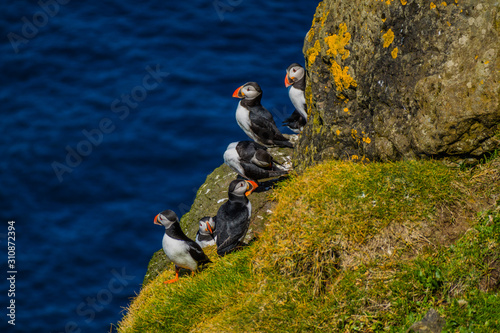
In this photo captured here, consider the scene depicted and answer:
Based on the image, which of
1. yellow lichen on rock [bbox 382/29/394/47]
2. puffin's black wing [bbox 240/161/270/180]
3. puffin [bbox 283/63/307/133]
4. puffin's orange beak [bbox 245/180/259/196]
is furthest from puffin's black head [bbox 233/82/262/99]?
yellow lichen on rock [bbox 382/29/394/47]

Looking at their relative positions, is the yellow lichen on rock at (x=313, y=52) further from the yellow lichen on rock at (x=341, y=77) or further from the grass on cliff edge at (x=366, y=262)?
the grass on cliff edge at (x=366, y=262)

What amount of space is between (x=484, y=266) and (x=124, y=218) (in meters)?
9.74

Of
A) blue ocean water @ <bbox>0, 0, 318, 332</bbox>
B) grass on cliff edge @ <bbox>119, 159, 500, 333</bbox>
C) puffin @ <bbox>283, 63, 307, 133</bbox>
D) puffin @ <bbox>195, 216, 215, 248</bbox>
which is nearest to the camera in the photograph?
grass on cliff edge @ <bbox>119, 159, 500, 333</bbox>

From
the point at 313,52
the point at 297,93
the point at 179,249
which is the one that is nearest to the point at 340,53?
the point at 313,52

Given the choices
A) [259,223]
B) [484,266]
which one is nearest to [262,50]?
[259,223]

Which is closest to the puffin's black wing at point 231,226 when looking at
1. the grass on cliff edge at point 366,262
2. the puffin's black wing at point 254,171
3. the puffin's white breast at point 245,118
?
the grass on cliff edge at point 366,262

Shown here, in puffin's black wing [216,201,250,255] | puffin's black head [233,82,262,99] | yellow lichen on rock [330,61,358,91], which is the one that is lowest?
puffin's black wing [216,201,250,255]

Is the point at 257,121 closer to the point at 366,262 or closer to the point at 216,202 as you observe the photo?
the point at 216,202

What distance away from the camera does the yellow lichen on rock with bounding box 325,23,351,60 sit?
6.66 m

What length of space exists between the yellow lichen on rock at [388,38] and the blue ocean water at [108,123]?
7.72m

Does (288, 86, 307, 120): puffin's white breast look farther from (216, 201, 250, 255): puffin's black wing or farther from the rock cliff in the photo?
(216, 201, 250, 255): puffin's black wing

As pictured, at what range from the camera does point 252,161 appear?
818cm

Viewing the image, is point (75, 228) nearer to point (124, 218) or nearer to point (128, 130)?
point (124, 218)

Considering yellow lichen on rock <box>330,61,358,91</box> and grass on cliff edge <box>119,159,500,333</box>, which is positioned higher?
yellow lichen on rock <box>330,61,358,91</box>
